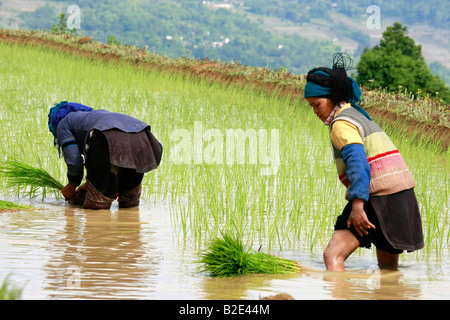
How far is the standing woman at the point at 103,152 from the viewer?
202 inches

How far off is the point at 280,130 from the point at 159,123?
1450 millimetres

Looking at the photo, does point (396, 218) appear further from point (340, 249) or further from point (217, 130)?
point (217, 130)

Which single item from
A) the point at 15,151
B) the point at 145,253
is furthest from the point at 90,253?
the point at 15,151

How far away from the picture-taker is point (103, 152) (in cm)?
518

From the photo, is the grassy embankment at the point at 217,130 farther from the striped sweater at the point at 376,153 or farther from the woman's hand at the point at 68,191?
the striped sweater at the point at 376,153

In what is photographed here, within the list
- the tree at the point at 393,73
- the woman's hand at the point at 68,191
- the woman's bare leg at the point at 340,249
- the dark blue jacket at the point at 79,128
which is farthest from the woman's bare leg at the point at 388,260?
the tree at the point at 393,73

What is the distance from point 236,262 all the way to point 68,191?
2294mm

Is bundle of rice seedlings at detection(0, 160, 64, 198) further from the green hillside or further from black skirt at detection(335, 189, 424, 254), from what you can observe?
the green hillside

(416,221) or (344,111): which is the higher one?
(344,111)

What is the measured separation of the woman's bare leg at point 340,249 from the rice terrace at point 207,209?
0.07 metres

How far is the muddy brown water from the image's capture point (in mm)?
3158

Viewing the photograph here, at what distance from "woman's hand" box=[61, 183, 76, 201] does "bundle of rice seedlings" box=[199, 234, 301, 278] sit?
6.82 feet

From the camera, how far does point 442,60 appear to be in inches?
3388
